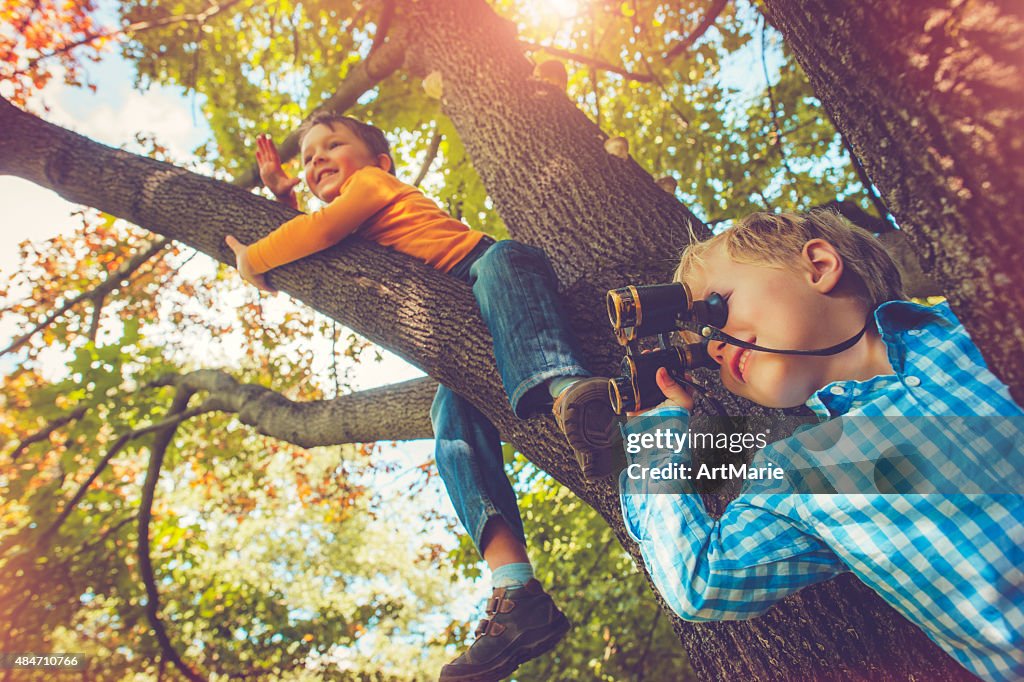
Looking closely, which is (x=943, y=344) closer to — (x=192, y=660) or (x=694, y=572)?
(x=694, y=572)

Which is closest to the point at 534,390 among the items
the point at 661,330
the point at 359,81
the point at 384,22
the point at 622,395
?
the point at 622,395

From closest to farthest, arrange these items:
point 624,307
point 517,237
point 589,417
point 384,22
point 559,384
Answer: point 624,307 < point 589,417 < point 559,384 < point 517,237 < point 384,22

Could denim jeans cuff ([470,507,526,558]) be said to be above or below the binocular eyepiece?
below

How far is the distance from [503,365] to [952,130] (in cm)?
127

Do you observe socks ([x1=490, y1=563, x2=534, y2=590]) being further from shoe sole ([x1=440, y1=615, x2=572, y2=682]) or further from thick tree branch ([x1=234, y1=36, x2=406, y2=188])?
thick tree branch ([x1=234, y1=36, x2=406, y2=188])

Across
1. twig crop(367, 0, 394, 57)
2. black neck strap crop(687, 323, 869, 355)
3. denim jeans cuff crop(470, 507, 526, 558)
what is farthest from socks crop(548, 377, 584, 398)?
twig crop(367, 0, 394, 57)

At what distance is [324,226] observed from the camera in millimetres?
2285

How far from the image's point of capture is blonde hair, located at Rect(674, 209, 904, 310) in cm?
136

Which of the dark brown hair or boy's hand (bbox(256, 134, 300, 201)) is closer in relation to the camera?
the dark brown hair

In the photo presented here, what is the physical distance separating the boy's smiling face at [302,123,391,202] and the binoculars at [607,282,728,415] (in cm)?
191

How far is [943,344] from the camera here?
3.75 ft

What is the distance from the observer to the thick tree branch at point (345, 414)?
361cm

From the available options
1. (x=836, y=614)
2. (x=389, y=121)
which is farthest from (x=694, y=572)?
(x=389, y=121)

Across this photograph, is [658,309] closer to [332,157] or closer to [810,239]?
[810,239]
